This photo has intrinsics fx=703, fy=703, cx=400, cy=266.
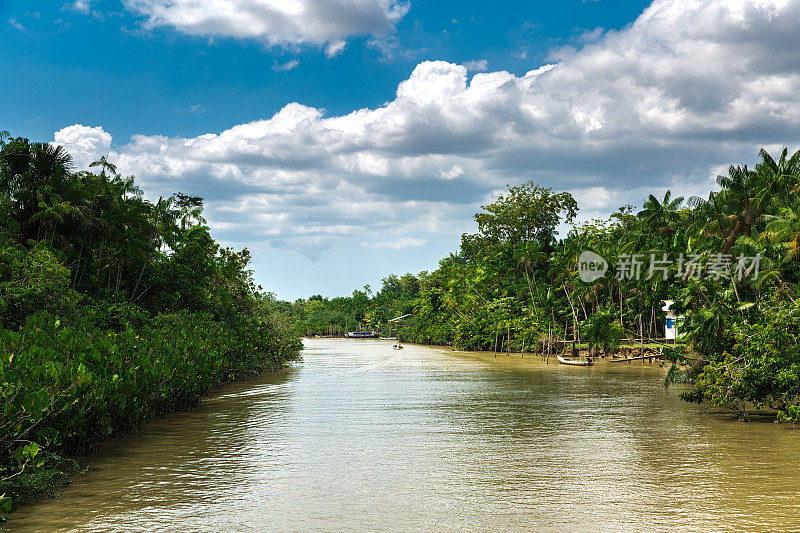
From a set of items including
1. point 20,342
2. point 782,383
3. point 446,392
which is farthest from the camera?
point 446,392

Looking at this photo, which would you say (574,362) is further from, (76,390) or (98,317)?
(76,390)

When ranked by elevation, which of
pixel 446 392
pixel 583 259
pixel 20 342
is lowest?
pixel 446 392

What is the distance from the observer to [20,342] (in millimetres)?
11758

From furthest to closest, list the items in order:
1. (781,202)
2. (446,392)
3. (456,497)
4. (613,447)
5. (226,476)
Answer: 1. (781,202)
2. (446,392)
3. (613,447)
4. (226,476)
5. (456,497)

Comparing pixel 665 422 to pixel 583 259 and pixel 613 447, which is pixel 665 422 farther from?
pixel 583 259

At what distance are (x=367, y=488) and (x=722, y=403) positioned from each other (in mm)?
9952

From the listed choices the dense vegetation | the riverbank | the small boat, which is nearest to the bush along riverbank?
the riverbank

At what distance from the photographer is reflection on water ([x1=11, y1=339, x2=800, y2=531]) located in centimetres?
838

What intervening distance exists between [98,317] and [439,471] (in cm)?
1443

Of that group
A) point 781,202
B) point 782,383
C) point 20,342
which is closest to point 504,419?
point 782,383

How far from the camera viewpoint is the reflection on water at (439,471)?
8.38 metres

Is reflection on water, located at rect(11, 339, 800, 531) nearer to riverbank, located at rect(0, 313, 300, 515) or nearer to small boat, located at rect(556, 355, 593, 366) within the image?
riverbank, located at rect(0, 313, 300, 515)

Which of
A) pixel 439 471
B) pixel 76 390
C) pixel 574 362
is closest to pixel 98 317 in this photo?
pixel 76 390

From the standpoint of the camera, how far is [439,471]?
11117mm
